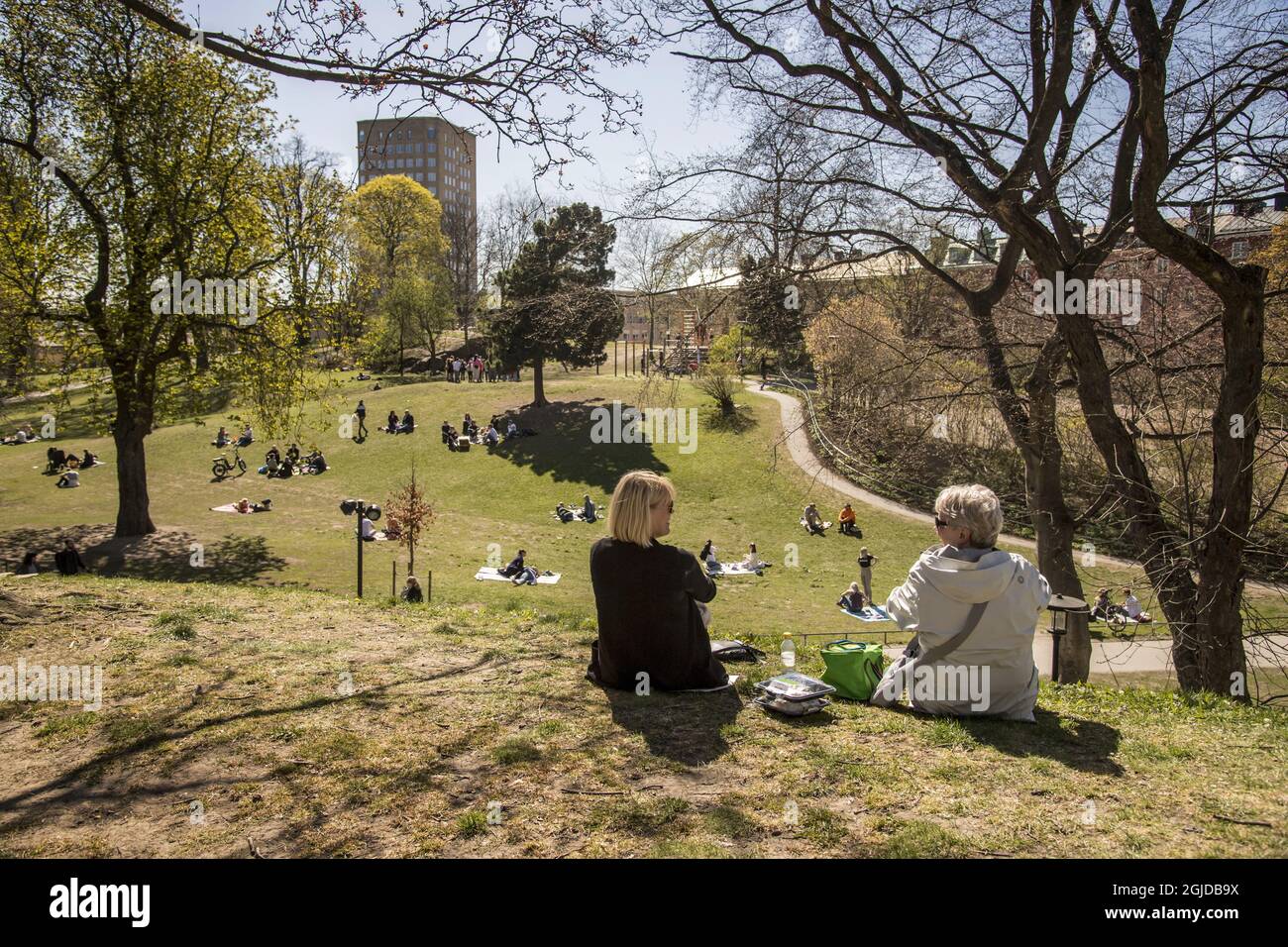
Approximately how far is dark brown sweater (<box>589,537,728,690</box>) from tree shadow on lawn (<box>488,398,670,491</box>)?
2443cm

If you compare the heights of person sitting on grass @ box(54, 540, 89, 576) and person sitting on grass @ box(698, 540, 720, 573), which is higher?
person sitting on grass @ box(54, 540, 89, 576)

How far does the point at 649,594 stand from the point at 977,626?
1927mm

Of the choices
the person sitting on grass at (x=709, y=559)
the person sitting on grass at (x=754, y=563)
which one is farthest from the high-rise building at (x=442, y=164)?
the person sitting on grass at (x=754, y=563)

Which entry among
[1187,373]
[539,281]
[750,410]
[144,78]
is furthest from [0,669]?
[750,410]

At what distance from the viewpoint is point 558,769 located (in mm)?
3910

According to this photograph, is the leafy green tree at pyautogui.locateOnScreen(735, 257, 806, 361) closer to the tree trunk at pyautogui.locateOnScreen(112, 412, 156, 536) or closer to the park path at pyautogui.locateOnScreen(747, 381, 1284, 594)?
the park path at pyautogui.locateOnScreen(747, 381, 1284, 594)

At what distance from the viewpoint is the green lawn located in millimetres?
18406

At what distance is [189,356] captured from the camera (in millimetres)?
18406

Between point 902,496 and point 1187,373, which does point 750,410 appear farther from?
point 1187,373

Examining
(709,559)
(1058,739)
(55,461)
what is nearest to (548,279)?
(709,559)

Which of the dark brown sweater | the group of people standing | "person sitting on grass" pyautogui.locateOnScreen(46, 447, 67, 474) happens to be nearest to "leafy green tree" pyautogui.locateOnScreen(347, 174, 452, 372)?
the group of people standing

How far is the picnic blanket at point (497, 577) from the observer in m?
19.8

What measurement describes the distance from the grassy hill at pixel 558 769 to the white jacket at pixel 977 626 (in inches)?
6.6
